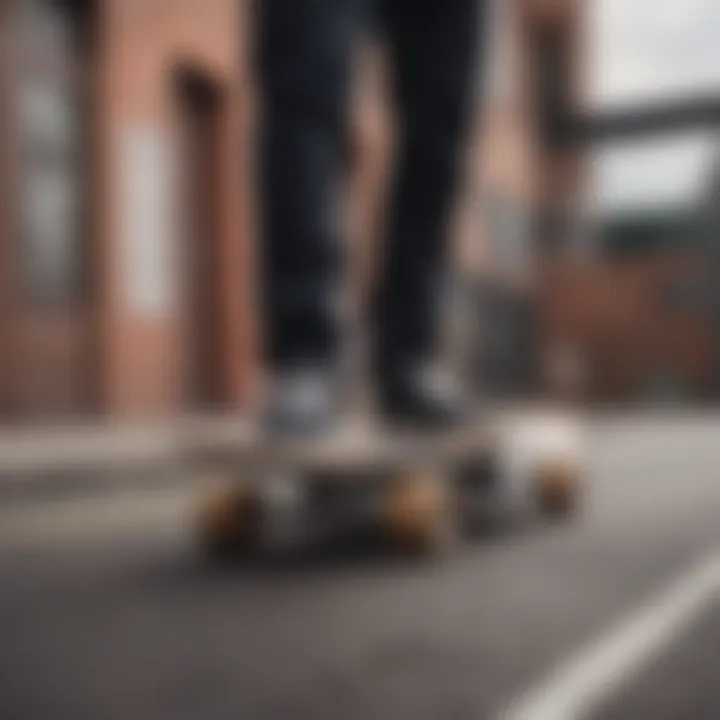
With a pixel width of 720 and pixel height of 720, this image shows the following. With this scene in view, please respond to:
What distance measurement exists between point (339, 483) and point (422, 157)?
14.4 inches

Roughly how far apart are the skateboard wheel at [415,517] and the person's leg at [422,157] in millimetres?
199

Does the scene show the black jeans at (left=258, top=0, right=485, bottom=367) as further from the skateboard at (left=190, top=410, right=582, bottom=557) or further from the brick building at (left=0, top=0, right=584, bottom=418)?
the brick building at (left=0, top=0, right=584, bottom=418)

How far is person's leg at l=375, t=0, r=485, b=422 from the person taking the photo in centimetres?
122

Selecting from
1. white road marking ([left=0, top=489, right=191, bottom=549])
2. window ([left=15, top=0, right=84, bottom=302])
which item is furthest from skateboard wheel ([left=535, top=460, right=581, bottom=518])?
window ([left=15, top=0, right=84, bottom=302])

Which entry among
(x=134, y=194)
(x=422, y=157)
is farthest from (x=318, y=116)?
(x=134, y=194)

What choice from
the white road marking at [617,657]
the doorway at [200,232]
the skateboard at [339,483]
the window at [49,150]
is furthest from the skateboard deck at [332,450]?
the doorway at [200,232]

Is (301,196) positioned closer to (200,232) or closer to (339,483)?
(339,483)

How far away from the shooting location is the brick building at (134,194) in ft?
15.5

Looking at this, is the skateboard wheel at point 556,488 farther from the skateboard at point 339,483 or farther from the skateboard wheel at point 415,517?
the skateboard wheel at point 415,517

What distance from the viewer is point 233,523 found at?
1.06 m

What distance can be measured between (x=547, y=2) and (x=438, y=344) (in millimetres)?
6163

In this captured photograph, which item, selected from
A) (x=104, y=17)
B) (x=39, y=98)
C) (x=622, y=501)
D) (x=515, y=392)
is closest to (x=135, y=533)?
(x=622, y=501)

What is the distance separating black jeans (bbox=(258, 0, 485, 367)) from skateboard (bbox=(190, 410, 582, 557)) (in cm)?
9

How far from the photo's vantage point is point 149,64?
543 centimetres
